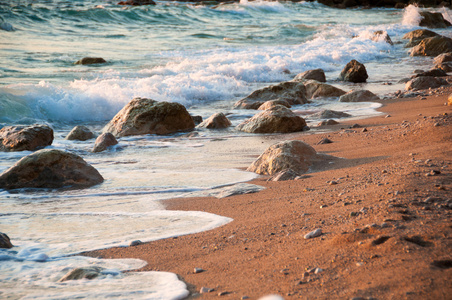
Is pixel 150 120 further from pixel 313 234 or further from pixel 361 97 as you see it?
pixel 313 234

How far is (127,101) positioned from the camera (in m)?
9.34

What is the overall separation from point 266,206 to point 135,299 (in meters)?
1.46

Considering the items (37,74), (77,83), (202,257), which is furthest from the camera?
(37,74)

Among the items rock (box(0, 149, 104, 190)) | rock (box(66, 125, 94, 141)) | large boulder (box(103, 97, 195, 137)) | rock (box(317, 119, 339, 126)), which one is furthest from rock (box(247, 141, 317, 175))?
rock (box(66, 125, 94, 141))

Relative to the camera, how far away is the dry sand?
1896mm

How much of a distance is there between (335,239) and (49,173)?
128 inches

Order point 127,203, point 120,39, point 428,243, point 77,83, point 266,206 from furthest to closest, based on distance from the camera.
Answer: point 120,39 → point 77,83 → point 127,203 → point 266,206 → point 428,243

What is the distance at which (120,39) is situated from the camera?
19500mm

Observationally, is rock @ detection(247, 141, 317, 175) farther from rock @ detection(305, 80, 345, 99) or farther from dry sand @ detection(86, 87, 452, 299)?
rock @ detection(305, 80, 345, 99)

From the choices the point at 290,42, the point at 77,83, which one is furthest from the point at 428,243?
the point at 290,42

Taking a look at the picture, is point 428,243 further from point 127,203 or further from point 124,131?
point 124,131

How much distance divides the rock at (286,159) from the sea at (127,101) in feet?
0.51

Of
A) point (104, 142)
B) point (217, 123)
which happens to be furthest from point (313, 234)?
point (217, 123)

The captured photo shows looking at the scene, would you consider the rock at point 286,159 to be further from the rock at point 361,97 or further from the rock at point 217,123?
the rock at point 361,97
